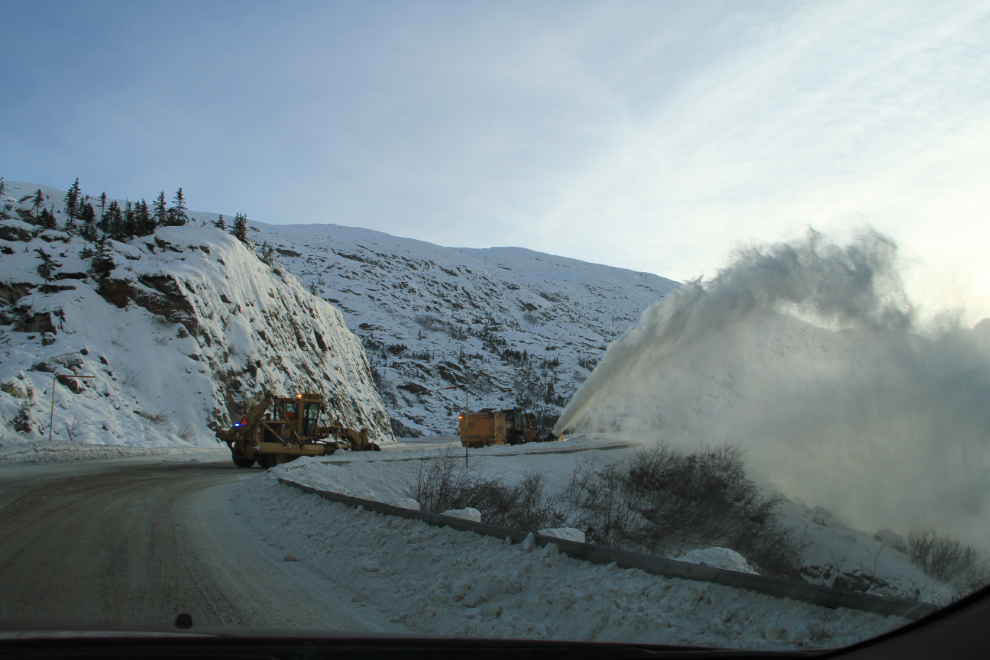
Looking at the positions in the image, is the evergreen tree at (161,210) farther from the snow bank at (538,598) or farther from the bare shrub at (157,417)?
the snow bank at (538,598)

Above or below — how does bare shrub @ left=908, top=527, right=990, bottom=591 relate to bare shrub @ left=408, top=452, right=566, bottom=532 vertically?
below

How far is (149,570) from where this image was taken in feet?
A: 23.9

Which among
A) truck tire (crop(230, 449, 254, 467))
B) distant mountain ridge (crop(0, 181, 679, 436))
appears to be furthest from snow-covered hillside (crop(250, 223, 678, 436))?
truck tire (crop(230, 449, 254, 467))

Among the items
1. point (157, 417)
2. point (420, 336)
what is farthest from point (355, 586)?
point (420, 336)

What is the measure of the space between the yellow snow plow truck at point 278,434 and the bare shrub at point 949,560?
22.8 metres

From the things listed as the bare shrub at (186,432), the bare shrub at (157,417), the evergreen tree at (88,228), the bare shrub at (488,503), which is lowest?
the bare shrub at (488,503)

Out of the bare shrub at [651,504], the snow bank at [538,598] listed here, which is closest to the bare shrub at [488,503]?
the bare shrub at [651,504]

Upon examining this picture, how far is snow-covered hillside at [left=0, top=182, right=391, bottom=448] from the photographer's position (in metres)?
31.8

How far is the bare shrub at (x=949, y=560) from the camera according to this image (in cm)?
1360

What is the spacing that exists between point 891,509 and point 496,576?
19.4 m

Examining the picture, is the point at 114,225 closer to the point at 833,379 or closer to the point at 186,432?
the point at 186,432

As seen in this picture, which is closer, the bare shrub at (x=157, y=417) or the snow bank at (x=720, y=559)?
the snow bank at (x=720, y=559)

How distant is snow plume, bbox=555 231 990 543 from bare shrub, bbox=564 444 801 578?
2.98m

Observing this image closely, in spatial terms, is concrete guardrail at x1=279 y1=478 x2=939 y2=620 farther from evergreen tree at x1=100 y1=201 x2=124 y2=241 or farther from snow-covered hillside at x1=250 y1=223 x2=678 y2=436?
snow-covered hillside at x1=250 y1=223 x2=678 y2=436
